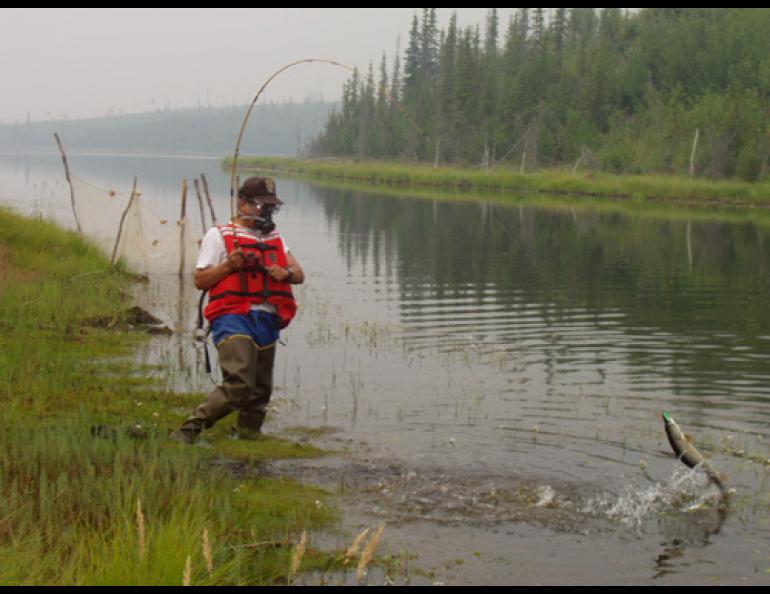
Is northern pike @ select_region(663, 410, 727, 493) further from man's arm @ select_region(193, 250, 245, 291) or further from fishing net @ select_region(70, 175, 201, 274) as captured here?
fishing net @ select_region(70, 175, 201, 274)

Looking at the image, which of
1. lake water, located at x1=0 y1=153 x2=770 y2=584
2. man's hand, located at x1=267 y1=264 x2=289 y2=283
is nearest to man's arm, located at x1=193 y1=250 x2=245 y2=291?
man's hand, located at x1=267 y1=264 x2=289 y2=283

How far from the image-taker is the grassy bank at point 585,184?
2201 inches

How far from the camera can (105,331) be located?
47.7 feet

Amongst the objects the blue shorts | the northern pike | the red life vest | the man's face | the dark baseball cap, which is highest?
the dark baseball cap

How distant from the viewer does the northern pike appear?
7.97 metres

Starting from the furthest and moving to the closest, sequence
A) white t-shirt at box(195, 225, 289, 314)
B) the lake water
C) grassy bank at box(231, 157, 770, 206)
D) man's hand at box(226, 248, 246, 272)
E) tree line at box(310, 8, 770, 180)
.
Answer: tree line at box(310, 8, 770, 180) → grassy bank at box(231, 157, 770, 206) → white t-shirt at box(195, 225, 289, 314) → man's hand at box(226, 248, 246, 272) → the lake water

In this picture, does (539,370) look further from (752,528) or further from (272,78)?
(752,528)

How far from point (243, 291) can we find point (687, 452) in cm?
373

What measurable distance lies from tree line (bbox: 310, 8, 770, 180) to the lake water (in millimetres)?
39467

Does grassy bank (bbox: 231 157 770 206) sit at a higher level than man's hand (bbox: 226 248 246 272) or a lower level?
lower

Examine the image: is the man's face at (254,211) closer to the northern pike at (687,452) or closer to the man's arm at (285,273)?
the man's arm at (285,273)

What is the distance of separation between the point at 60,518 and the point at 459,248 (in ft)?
82.6

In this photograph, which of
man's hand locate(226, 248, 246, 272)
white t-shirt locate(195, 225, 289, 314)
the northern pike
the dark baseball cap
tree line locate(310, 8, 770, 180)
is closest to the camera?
the northern pike

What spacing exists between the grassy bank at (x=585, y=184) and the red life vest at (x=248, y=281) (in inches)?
1931
